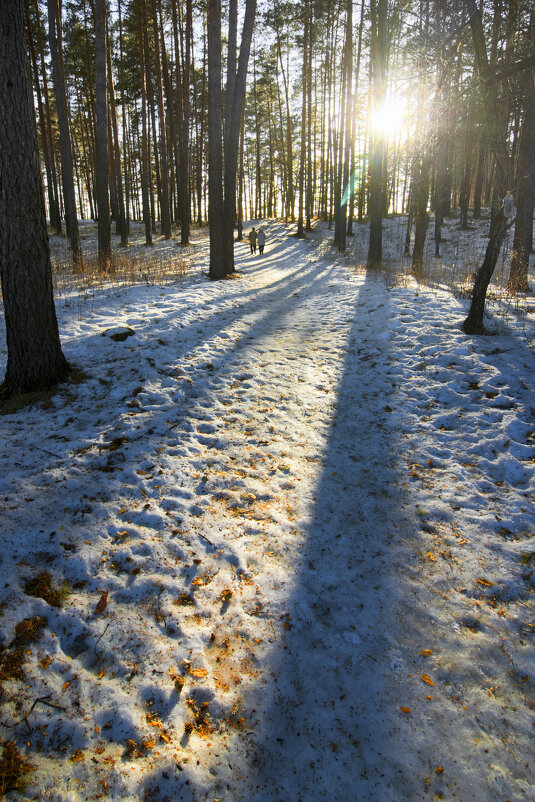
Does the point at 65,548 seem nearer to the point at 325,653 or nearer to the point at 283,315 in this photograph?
the point at 325,653

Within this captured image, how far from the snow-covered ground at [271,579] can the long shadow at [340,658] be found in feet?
0.04

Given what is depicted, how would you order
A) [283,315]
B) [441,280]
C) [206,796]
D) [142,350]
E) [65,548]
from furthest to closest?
[441,280], [283,315], [142,350], [65,548], [206,796]

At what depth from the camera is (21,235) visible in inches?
161

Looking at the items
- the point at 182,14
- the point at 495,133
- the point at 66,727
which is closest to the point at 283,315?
the point at 495,133

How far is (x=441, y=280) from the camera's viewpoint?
11445 mm

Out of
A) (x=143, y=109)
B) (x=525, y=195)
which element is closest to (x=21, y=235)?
(x=525, y=195)

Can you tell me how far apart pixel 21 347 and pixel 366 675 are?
440 cm

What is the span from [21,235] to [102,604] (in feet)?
12.0

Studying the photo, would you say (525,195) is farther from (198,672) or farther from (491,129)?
(198,672)

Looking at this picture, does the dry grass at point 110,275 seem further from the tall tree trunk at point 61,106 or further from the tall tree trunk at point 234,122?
the tall tree trunk at point 234,122

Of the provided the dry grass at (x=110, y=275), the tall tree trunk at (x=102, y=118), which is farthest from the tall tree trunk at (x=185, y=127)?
the dry grass at (x=110, y=275)

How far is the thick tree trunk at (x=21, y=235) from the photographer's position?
12.6 feet

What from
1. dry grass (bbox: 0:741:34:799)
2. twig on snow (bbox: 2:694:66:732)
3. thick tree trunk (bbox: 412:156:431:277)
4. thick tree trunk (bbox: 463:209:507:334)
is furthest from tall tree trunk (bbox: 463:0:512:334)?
dry grass (bbox: 0:741:34:799)

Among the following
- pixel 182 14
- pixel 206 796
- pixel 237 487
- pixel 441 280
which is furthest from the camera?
pixel 182 14
